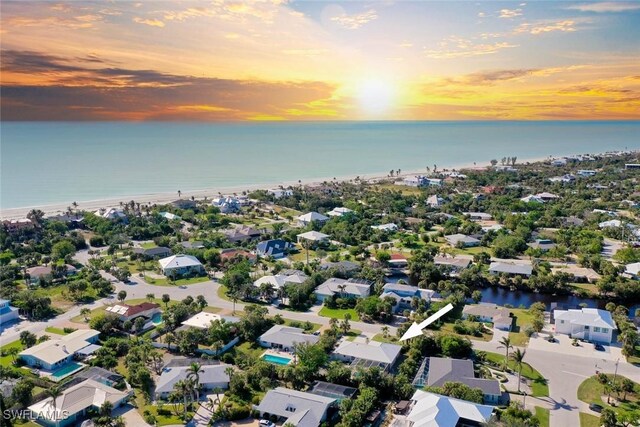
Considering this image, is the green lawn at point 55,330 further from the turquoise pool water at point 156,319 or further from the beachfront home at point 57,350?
the turquoise pool water at point 156,319

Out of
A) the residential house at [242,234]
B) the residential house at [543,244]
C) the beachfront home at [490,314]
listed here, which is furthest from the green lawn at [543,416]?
the residential house at [242,234]

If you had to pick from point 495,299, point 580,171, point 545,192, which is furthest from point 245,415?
point 580,171

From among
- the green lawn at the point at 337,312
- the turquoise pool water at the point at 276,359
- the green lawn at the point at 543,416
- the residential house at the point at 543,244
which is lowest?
the turquoise pool water at the point at 276,359

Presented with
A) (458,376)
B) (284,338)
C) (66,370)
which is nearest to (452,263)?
(458,376)

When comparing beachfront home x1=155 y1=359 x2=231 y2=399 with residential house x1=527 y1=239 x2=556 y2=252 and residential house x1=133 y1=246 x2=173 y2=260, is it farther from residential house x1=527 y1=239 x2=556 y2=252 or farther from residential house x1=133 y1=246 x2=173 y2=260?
residential house x1=527 y1=239 x2=556 y2=252

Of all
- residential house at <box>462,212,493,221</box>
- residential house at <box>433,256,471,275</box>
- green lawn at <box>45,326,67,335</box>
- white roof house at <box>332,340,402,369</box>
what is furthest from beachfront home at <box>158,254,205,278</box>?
residential house at <box>462,212,493,221</box>

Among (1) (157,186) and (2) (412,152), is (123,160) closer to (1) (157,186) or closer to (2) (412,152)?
(1) (157,186)
